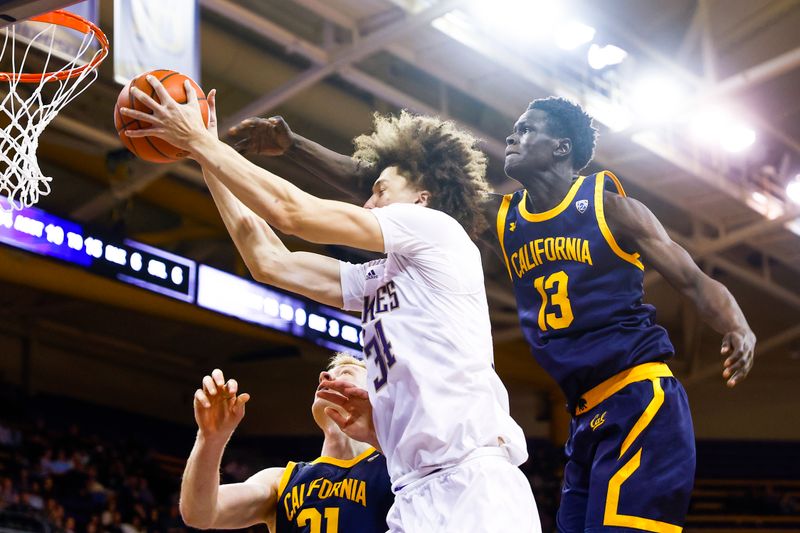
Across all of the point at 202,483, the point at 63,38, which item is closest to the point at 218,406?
the point at 202,483

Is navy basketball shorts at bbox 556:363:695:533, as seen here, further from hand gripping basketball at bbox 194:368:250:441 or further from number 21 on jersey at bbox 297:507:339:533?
hand gripping basketball at bbox 194:368:250:441

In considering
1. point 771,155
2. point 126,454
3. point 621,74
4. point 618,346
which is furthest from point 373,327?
point 126,454

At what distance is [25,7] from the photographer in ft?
12.2

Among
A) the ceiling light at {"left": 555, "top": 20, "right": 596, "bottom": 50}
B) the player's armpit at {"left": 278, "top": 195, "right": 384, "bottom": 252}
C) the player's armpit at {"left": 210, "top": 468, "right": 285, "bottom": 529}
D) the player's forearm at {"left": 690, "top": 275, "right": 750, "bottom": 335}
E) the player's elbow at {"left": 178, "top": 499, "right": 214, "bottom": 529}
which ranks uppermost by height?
the ceiling light at {"left": 555, "top": 20, "right": 596, "bottom": 50}

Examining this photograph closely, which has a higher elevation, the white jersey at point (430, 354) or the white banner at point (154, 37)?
the white banner at point (154, 37)

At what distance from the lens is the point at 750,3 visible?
11.3 metres

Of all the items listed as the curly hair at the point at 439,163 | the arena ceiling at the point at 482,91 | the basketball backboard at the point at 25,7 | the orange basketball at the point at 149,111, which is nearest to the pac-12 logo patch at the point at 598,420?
the curly hair at the point at 439,163

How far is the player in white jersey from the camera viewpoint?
2912mm

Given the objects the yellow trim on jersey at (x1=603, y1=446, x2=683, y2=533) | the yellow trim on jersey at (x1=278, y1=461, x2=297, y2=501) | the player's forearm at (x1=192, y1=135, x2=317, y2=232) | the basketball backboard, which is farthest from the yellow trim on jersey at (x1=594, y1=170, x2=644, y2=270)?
the basketball backboard

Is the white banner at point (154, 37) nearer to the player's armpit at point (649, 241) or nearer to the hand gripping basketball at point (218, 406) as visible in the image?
the hand gripping basketball at point (218, 406)

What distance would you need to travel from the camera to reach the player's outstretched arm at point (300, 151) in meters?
3.73

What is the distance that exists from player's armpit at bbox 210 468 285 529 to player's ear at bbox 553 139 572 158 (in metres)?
1.60

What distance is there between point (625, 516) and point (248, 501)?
1475 millimetres

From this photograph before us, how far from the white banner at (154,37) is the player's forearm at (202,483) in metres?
4.20
